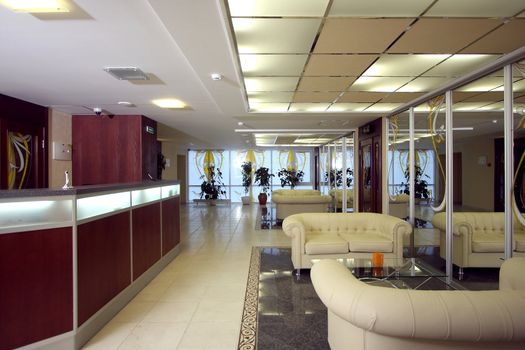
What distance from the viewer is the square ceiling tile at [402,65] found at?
3.63m

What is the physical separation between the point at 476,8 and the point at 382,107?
12.7 feet

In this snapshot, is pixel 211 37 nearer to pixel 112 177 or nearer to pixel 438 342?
pixel 438 342

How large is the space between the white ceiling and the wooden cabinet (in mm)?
982

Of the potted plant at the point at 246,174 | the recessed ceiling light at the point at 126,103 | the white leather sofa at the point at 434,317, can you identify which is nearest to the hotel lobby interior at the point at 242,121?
the white leather sofa at the point at 434,317

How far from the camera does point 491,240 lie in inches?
179

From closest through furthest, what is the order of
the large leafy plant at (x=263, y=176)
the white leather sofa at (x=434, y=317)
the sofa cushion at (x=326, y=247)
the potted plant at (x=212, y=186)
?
the white leather sofa at (x=434, y=317)
the sofa cushion at (x=326, y=247)
the potted plant at (x=212, y=186)
the large leafy plant at (x=263, y=176)

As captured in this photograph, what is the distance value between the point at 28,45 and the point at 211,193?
460 inches

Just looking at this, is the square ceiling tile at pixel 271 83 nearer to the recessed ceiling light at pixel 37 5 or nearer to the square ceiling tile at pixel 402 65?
the square ceiling tile at pixel 402 65

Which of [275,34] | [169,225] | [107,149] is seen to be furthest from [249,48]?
[107,149]

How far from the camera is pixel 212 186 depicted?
47.9 feet

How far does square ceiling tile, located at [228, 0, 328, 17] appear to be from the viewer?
7.90ft

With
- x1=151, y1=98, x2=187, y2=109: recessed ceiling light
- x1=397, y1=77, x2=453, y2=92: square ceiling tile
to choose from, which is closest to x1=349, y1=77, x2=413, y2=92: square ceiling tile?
x1=397, y1=77, x2=453, y2=92: square ceiling tile

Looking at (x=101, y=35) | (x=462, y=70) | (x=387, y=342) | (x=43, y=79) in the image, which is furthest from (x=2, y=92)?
(x=462, y=70)

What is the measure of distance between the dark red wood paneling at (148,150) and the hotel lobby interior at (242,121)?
0.07 m
